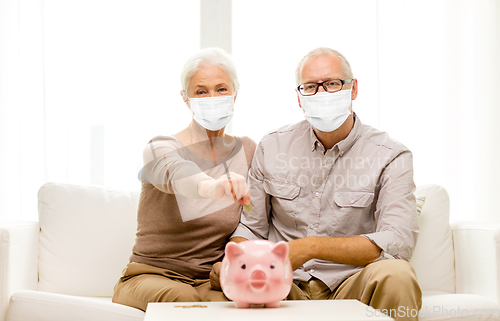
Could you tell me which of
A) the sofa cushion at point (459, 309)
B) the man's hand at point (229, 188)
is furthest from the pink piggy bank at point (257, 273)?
the sofa cushion at point (459, 309)

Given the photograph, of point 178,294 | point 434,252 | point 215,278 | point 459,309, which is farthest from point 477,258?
point 178,294

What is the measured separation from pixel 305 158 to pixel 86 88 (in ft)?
4.27

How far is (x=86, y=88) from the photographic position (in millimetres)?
2375

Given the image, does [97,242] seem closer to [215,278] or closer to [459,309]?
[215,278]

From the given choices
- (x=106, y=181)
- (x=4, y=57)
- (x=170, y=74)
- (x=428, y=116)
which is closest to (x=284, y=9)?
(x=170, y=74)

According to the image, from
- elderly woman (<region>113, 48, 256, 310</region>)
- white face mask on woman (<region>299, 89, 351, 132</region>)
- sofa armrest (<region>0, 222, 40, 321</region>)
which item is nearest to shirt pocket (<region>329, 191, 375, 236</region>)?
white face mask on woman (<region>299, 89, 351, 132</region>)

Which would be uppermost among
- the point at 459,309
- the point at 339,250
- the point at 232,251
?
the point at 232,251

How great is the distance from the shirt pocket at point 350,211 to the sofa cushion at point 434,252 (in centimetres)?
39

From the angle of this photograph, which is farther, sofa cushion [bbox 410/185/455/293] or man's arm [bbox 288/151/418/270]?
sofa cushion [bbox 410/185/455/293]

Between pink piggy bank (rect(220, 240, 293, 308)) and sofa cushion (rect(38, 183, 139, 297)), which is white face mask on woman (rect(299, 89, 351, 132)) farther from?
sofa cushion (rect(38, 183, 139, 297))

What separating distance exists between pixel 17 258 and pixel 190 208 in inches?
25.9

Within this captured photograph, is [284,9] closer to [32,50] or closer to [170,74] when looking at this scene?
[170,74]

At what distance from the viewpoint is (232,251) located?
3.32ft

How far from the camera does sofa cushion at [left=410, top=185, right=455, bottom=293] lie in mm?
1853
